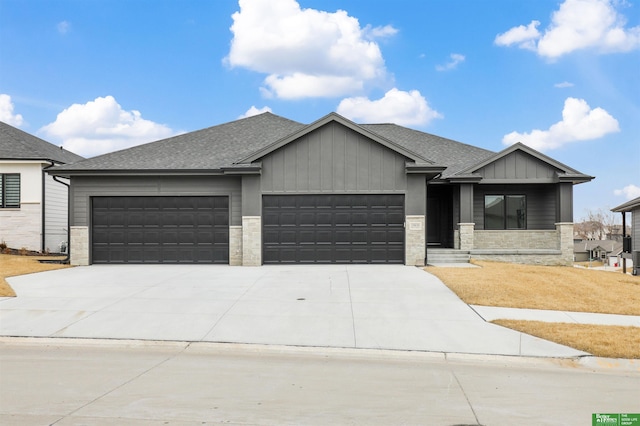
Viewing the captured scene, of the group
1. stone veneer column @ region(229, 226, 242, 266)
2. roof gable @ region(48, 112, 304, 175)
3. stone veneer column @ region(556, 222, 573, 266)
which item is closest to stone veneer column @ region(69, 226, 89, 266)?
roof gable @ region(48, 112, 304, 175)

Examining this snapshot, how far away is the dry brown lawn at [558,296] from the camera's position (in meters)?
7.89

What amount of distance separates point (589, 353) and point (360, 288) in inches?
233

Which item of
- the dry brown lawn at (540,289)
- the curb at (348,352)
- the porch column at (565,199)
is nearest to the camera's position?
the curb at (348,352)

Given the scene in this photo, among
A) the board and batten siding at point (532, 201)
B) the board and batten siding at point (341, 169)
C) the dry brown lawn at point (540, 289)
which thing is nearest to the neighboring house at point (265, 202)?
the board and batten siding at point (341, 169)

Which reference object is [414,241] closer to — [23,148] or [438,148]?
[438,148]

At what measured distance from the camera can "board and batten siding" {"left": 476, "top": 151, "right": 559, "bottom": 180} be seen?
2002cm

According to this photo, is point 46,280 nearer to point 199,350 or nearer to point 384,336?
point 199,350

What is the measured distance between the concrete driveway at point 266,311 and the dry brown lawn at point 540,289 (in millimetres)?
689

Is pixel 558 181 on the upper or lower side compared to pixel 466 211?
upper

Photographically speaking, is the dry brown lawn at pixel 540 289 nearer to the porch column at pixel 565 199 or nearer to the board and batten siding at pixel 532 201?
the porch column at pixel 565 199

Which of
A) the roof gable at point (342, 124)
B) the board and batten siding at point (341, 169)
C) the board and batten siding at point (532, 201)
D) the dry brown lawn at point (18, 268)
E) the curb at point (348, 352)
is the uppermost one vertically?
the roof gable at point (342, 124)

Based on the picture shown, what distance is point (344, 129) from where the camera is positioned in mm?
16766

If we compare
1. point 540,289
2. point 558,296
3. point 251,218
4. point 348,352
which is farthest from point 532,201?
point 348,352

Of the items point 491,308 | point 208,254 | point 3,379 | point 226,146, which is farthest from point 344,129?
point 3,379
